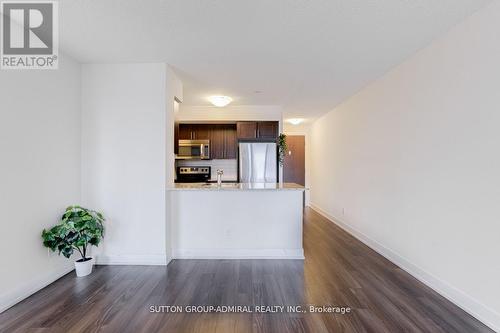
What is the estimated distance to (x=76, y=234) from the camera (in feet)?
9.20

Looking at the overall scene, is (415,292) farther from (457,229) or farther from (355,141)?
(355,141)

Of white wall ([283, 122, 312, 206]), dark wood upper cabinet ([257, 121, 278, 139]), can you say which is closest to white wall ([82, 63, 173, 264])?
dark wood upper cabinet ([257, 121, 278, 139])

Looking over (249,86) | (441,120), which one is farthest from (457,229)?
(249,86)

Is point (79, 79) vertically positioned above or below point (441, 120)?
above

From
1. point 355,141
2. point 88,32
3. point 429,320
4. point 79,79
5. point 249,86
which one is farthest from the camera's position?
point 355,141

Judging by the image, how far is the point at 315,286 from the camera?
2.69 m

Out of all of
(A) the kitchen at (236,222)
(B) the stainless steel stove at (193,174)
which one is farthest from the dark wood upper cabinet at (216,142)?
(A) the kitchen at (236,222)

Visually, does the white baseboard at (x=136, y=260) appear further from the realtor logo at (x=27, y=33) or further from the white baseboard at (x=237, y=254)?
the realtor logo at (x=27, y=33)

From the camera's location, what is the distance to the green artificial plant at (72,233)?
2691 millimetres

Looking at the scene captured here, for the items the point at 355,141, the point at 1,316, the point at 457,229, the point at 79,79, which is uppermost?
the point at 79,79

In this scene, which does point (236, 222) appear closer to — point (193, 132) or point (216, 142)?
point (216, 142)

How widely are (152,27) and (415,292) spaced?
3735mm

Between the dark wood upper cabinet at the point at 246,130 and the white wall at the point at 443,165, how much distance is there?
2.30 metres

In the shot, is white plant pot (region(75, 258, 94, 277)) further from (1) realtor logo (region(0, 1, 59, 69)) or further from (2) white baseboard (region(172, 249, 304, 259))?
(1) realtor logo (region(0, 1, 59, 69))
